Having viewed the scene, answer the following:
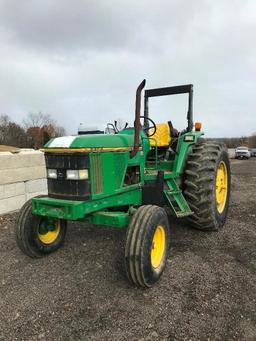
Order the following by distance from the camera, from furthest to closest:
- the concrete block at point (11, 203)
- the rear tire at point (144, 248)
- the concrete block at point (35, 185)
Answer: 1. the concrete block at point (35, 185)
2. the concrete block at point (11, 203)
3. the rear tire at point (144, 248)

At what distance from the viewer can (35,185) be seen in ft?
24.2

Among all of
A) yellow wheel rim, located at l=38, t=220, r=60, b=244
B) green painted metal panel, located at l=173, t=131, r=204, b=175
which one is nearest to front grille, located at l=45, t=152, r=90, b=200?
yellow wheel rim, located at l=38, t=220, r=60, b=244

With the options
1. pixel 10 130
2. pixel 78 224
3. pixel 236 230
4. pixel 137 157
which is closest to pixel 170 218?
pixel 236 230

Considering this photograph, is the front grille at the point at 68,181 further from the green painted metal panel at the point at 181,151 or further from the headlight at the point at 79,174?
the green painted metal panel at the point at 181,151

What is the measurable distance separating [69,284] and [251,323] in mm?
1988

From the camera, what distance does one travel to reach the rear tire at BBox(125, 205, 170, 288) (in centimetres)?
351

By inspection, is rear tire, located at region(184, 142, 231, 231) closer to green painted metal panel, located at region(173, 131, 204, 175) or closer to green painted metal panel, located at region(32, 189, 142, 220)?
green painted metal panel, located at region(173, 131, 204, 175)

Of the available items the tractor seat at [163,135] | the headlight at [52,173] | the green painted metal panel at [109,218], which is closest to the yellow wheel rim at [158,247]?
the green painted metal panel at [109,218]

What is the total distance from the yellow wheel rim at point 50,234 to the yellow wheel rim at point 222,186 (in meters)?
2.95

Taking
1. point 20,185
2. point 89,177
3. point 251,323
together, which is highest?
point 89,177

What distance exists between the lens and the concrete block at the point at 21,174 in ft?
21.9

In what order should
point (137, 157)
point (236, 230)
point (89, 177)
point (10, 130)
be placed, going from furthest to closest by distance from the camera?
point (10, 130), point (236, 230), point (137, 157), point (89, 177)

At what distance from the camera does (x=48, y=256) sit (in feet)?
15.3

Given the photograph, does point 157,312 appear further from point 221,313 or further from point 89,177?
point 89,177
